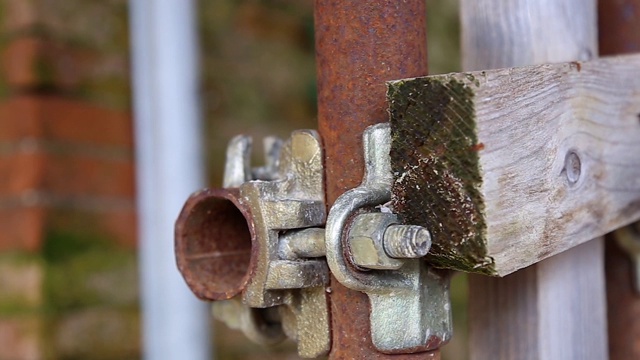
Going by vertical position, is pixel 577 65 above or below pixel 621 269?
above

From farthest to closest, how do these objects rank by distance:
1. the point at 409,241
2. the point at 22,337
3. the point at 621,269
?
the point at 22,337, the point at 621,269, the point at 409,241

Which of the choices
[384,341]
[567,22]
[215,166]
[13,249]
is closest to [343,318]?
[384,341]

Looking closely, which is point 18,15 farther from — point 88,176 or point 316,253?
point 316,253

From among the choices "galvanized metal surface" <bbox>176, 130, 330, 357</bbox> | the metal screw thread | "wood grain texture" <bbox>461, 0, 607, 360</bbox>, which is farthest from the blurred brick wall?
the metal screw thread

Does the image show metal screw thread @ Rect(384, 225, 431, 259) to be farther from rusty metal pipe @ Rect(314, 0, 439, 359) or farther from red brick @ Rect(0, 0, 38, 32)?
red brick @ Rect(0, 0, 38, 32)

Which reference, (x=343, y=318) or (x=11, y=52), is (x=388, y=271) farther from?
(x=11, y=52)

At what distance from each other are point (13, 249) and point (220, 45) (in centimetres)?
50

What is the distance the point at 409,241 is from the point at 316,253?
0.30ft

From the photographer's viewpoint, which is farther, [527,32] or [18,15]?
[18,15]

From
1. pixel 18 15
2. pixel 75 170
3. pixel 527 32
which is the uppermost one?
pixel 18 15

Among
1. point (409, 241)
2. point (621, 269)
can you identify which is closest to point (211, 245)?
point (409, 241)

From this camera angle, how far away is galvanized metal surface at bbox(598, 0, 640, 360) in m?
0.74

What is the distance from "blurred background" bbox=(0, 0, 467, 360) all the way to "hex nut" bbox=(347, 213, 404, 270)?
78cm

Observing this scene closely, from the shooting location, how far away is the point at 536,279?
2.09ft
